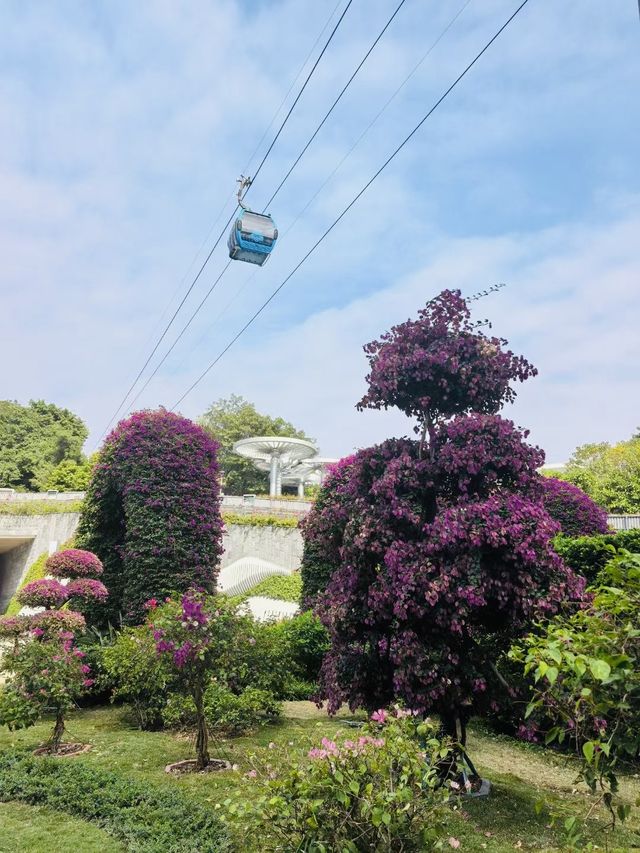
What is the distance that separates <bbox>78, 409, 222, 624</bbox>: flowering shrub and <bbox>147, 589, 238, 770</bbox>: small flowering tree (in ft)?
10.0

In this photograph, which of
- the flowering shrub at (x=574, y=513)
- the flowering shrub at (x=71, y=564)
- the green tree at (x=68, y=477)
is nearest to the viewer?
the flowering shrub at (x=71, y=564)

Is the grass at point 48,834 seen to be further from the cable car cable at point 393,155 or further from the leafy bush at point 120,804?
the cable car cable at point 393,155

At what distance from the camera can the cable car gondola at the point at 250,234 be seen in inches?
319

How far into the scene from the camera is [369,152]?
6055 mm

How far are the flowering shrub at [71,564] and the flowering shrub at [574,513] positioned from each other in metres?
7.67

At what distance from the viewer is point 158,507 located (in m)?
9.00

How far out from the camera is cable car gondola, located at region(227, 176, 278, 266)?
8.09 m

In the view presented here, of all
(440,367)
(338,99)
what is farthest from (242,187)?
(440,367)

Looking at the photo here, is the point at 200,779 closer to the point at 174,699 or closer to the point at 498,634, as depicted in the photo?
the point at 174,699

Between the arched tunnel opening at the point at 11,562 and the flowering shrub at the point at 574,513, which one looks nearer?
the flowering shrub at the point at 574,513

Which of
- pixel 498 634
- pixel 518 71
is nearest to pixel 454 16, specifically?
pixel 518 71

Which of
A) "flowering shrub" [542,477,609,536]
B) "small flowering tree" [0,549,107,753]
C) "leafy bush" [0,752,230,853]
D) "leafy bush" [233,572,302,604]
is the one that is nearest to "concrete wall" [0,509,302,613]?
"leafy bush" [233,572,302,604]

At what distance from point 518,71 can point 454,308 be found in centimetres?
185

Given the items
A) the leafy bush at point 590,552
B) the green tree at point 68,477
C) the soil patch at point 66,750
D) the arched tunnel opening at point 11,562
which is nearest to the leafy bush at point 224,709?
the soil patch at point 66,750
